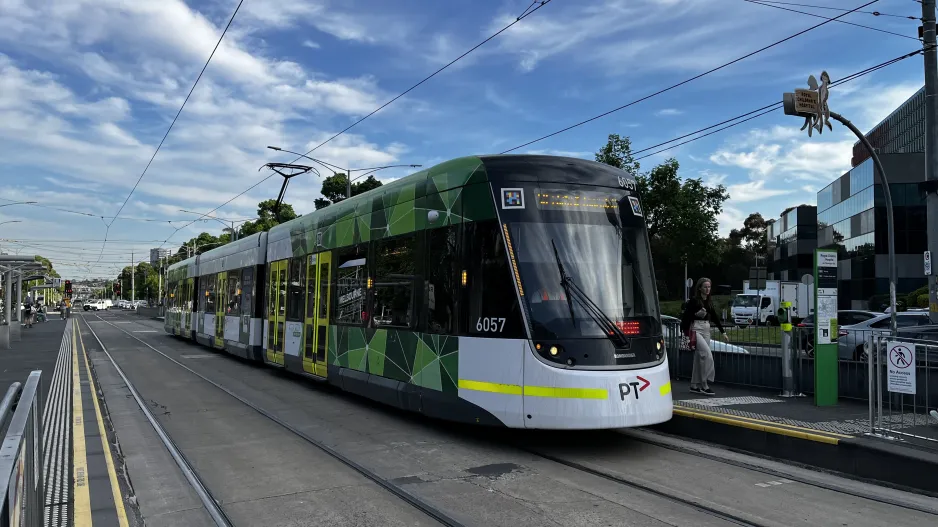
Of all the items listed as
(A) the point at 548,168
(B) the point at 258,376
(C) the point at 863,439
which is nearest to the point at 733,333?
(C) the point at 863,439

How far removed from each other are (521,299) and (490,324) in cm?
51

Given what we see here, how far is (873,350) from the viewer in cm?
752

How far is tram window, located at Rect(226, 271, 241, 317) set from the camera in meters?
18.1

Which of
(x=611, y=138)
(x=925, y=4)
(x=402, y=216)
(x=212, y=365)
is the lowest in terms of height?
(x=212, y=365)

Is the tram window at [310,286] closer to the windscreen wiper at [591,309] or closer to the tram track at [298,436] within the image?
the tram track at [298,436]

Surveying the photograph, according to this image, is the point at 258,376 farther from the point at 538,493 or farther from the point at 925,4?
the point at 925,4

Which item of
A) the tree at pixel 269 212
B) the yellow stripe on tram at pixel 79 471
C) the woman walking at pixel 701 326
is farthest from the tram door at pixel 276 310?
the tree at pixel 269 212

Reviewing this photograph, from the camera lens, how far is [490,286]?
758cm

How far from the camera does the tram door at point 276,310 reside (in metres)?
14.4

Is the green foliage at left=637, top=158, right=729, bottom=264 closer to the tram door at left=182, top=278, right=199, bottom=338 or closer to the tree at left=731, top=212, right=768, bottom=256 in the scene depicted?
the tram door at left=182, top=278, right=199, bottom=338

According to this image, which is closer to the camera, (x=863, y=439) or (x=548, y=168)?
(x=863, y=439)

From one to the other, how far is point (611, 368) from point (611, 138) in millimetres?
30866

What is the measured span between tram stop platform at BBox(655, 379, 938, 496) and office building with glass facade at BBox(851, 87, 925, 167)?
65.7 m

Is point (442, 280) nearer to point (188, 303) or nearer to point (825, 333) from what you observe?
point (825, 333)
